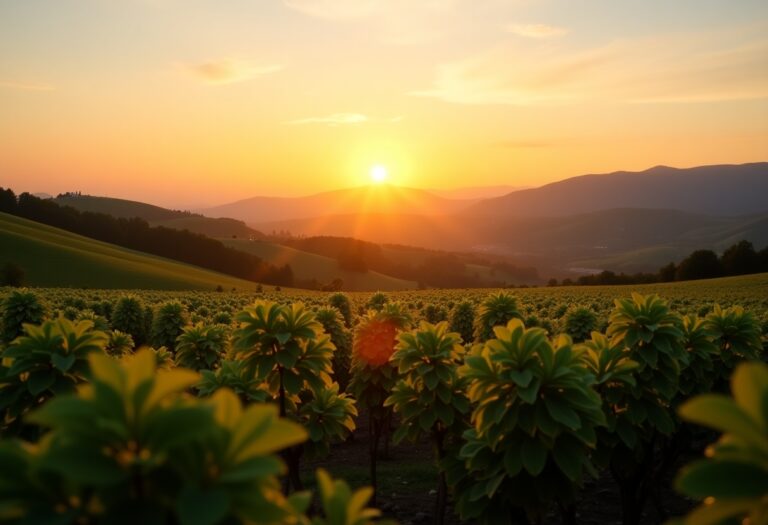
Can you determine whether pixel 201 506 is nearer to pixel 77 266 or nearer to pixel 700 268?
pixel 77 266

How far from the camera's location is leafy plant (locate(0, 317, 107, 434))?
5396mm

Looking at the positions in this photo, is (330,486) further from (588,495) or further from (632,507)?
(588,495)

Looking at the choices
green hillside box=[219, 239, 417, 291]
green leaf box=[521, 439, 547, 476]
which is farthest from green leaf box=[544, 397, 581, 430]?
green hillside box=[219, 239, 417, 291]

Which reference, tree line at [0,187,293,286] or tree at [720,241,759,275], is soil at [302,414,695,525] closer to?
tree at [720,241,759,275]

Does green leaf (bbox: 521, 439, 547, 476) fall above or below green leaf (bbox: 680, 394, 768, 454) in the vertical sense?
below

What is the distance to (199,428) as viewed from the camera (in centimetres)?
197

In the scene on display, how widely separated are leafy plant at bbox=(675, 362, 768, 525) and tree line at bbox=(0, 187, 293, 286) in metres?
131

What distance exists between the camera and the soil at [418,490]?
1179 centimetres

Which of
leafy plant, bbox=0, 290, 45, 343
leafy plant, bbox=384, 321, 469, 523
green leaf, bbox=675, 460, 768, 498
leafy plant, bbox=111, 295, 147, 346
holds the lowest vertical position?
leafy plant, bbox=111, 295, 147, 346

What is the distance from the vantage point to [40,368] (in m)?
5.54

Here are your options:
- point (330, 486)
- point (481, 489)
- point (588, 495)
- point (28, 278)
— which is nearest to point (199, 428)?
point (330, 486)

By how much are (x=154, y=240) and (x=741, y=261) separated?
115 metres

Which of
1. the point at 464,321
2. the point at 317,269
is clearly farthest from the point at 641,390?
the point at 317,269

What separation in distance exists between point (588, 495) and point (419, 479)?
12.4 ft
